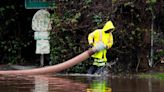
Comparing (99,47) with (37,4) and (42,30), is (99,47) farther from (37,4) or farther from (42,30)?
(37,4)

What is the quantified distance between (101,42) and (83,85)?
300 centimetres

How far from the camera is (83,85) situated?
40.4ft

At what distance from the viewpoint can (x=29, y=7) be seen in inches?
700

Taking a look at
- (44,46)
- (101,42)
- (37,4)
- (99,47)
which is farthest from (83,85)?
(37,4)

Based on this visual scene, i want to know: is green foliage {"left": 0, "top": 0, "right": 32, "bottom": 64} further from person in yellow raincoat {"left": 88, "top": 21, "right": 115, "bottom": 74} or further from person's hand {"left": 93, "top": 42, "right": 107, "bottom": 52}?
person's hand {"left": 93, "top": 42, "right": 107, "bottom": 52}

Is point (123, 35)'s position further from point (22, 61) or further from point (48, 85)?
point (22, 61)

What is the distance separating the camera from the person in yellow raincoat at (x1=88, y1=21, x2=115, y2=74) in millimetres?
14922

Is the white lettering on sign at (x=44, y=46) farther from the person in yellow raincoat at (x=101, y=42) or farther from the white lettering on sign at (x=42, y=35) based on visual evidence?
the person in yellow raincoat at (x=101, y=42)

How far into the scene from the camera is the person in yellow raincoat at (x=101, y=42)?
1492 cm

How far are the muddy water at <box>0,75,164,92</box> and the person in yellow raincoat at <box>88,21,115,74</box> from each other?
0.58m

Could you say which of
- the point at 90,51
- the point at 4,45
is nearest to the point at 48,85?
the point at 90,51

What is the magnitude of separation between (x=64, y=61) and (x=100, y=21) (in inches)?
68.1

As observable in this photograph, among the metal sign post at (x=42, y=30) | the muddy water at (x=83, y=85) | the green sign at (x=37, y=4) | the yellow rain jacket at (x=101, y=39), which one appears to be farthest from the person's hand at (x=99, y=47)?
the green sign at (x=37, y=4)

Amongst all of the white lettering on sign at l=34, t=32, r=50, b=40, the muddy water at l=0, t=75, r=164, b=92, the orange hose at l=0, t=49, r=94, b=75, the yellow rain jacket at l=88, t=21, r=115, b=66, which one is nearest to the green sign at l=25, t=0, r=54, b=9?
the white lettering on sign at l=34, t=32, r=50, b=40
